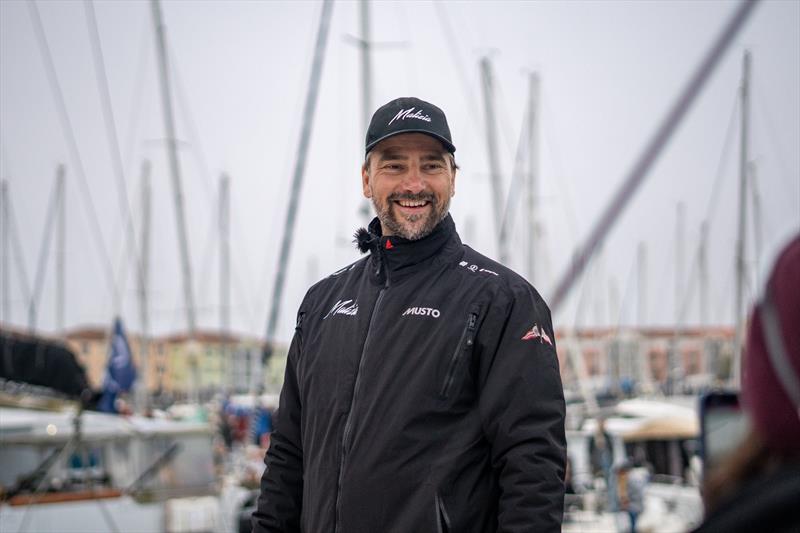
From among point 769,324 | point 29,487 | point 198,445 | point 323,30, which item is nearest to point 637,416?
point 323,30

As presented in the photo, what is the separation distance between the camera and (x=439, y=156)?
236 centimetres

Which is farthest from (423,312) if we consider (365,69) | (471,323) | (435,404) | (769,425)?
(365,69)

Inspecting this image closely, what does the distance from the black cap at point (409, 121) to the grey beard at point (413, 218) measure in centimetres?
15

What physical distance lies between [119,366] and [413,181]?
990 centimetres

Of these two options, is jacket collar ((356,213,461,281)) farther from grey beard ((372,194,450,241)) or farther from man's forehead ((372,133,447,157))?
man's forehead ((372,133,447,157))

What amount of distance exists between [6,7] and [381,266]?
415cm

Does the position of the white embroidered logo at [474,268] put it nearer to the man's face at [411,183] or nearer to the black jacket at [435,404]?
the black jacket at [435,404]

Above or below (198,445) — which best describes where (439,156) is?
above

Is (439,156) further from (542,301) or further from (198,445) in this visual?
(198,445)

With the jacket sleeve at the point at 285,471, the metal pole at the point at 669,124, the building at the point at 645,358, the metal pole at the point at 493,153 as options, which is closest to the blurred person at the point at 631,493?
the metal pole at the point at 493,153

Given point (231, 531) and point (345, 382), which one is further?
point (231, 531)

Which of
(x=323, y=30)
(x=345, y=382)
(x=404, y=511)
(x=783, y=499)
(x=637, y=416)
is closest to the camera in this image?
(x=783, y=499)

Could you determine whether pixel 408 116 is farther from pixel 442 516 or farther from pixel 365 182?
pixel 442 516

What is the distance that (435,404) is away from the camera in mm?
2027
